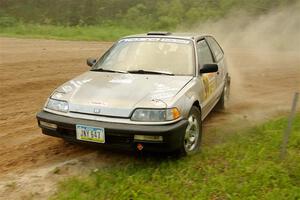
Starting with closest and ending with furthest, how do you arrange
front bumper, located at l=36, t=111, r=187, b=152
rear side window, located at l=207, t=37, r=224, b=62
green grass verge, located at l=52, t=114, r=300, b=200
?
green grass verge, located at l=52, t=114, r=300, b=200 < front bumper, located at l=36, t=111, r=187, b=152 < rear side window, located at l=207, t=37, r=224, b=62

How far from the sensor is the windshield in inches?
207

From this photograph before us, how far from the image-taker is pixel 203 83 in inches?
210

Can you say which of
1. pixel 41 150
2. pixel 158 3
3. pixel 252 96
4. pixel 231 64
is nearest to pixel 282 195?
pixel 41 150

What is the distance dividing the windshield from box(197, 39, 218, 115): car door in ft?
0.74

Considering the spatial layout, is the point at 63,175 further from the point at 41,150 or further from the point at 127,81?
the point at 127,81

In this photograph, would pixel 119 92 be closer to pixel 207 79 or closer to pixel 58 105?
pixel 58 105

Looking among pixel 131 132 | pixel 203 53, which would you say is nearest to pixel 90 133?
pixel 131 132

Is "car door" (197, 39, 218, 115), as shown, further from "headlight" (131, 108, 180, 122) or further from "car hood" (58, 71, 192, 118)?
"headlight" (131, 108, 180, 122)

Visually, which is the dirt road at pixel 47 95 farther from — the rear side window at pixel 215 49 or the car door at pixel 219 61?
the rear side window at pixel 215 49

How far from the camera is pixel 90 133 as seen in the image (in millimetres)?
Result: 4207

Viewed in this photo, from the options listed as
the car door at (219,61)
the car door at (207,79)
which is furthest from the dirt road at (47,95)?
the car door at (219,61)

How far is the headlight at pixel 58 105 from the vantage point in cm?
444

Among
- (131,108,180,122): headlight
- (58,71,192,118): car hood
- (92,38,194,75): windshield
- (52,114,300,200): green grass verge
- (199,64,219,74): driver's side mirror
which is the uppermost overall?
(92,38,194,75): windshield

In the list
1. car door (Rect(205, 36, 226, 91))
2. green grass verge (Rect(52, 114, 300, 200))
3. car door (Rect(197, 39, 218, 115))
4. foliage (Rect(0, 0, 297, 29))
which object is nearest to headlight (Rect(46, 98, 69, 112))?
green grass verge (Rect(52, 114, 300, 200))
